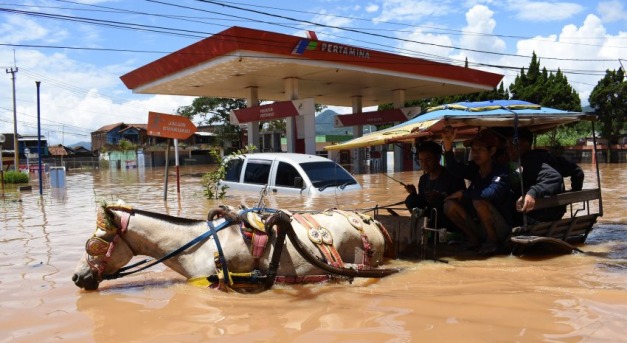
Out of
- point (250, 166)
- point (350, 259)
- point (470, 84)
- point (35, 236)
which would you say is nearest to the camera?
point (350, 259)

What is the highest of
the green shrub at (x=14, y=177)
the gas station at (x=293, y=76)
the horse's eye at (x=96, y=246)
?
the gas station at (x=293, y=76)

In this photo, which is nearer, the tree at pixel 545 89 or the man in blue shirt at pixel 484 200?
the man in blue shirt at pixel 484 200

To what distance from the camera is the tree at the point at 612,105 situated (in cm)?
3788

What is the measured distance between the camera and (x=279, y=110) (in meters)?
A: 22.8

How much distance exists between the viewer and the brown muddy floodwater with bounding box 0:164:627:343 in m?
3.74

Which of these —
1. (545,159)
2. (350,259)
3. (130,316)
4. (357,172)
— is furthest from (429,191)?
(357,172)

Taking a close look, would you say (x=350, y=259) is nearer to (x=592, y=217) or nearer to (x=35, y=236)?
(x=592, y=217)

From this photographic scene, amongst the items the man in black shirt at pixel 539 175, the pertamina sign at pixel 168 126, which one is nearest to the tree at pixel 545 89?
the pertamina sign at pixel 168 126

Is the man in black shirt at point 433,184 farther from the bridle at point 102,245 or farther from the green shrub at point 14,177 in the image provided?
the green shrub at point 14,177

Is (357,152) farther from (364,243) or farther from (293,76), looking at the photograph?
(364,243)

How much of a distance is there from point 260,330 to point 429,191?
3255 mm

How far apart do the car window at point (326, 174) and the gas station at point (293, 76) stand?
32.7ft

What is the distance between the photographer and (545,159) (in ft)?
20.2

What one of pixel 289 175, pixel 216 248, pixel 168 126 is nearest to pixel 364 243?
pixel 216 248
